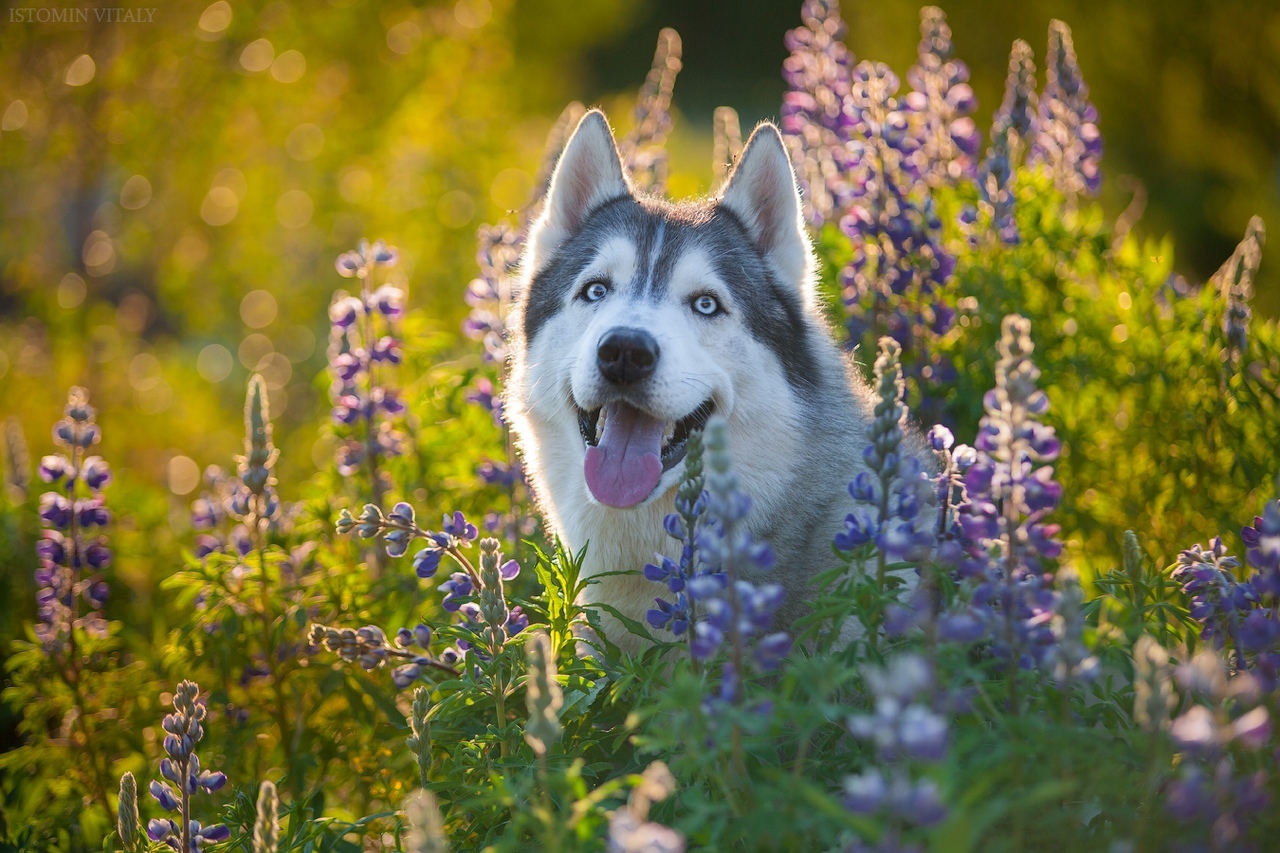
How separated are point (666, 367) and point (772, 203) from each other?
99cm

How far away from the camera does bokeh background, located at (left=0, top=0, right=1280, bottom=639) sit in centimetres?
745

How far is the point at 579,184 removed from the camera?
3.85 meters

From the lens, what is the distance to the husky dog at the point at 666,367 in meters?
3.02

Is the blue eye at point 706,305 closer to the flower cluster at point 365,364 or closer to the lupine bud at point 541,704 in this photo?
the flower cluster at point 365,364

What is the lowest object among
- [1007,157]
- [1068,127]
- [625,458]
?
[625,458]

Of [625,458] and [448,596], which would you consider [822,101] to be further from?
[448,596]

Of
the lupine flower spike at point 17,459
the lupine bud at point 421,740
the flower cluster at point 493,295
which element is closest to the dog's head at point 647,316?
the flower cluster at point 493,295

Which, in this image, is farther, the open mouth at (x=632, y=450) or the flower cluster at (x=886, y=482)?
the open mouth at (x=632, y=450)

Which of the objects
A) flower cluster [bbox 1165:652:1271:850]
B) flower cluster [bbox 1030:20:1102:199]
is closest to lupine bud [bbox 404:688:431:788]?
flower cluster [bbox 1165:652:1271:850]

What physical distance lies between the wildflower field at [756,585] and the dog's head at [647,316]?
0.79ft

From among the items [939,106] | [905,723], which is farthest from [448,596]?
[939,106]

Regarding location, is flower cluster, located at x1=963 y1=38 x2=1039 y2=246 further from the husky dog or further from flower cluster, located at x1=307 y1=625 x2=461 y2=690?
flower cluster, located at x1=307 y1=625 x2=461 y2=690

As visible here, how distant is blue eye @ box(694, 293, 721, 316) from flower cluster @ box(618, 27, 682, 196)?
1.38 m

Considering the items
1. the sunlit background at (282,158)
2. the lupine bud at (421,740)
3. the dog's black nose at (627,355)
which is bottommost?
the lupine bud at (421,740)
